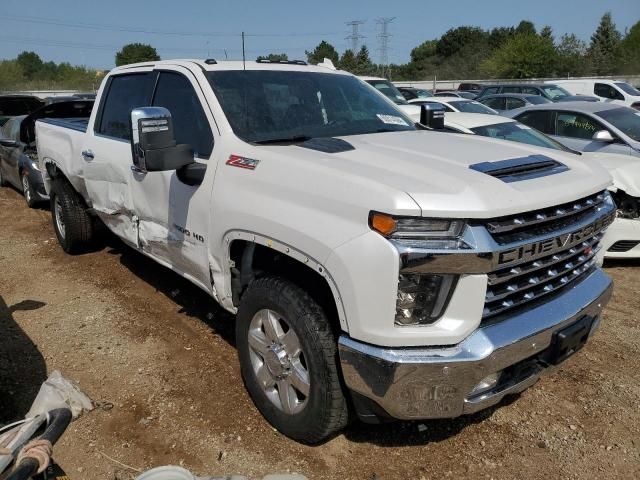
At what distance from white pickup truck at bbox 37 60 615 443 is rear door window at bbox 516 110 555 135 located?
5.32 metres

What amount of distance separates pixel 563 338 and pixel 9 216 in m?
8.48

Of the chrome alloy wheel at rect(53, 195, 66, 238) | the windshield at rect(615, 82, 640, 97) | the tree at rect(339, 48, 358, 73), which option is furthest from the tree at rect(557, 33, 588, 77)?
the chrome alloy wheel at rect(53, 195, 66, 238)

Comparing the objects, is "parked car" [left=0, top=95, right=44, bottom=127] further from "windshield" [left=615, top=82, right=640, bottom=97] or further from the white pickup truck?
"windshield" [left=615, top=82, right=640, bottom=97]

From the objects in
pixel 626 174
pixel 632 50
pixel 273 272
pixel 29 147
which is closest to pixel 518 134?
pixel 626 174

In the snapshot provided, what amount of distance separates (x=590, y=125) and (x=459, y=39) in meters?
85.3

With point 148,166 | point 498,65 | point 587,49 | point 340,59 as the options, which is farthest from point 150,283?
point 340,59

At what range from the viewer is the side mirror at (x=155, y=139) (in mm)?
2975

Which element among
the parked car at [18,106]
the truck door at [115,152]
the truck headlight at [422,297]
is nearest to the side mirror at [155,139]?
the truck door at [115,152]

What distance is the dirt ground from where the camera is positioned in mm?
2852

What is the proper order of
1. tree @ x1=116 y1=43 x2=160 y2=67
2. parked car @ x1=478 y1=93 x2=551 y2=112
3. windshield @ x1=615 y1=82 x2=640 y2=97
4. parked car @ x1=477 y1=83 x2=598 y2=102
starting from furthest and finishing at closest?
tree @ x1=116 y1=43 x2=160 y2=67 < windshield @ x1=615 y1=82 x2=640 y2=97 < parked car @ x1=477 y1=83 x2=598 y2=102 < parked car @ x1=478 y1=93 x2=551 y2=112

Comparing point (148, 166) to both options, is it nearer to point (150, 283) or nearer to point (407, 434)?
point (407, 434)

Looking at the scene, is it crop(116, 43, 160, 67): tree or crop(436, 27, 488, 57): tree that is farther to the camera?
crop(436, 27, 488, 57): tree

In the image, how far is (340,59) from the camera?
7481cm

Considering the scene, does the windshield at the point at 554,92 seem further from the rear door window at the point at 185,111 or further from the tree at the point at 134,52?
the tree at the point at 134,52
